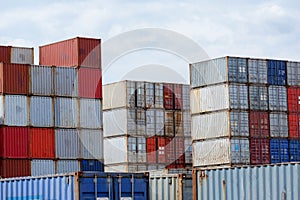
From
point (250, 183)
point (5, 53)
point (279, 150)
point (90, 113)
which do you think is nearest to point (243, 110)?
point (279, 150)

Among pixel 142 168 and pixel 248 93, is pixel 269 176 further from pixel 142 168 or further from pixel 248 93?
pixel 142 168

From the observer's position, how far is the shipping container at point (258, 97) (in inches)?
2366

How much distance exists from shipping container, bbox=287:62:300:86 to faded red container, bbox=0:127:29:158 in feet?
67.9

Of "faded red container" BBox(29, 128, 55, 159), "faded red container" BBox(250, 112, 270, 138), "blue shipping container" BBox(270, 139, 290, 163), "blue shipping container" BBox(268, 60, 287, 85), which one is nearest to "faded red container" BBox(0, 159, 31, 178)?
"faded red container" BBox(29, 128, 55, 159)

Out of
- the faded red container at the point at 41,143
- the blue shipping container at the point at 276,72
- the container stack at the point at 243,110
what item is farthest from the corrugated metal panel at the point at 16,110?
the blue shipping container at the point at 276,72

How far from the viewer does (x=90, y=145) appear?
51344 millimetres

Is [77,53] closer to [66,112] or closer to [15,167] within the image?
[66,112]

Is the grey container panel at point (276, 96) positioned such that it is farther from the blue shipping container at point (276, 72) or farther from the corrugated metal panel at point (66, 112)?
the corrugated metal panel at point (66, 112)

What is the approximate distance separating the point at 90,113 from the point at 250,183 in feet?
87.1

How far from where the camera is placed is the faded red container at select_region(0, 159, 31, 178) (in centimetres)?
4778

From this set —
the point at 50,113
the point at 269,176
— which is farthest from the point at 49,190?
the point at 50,113

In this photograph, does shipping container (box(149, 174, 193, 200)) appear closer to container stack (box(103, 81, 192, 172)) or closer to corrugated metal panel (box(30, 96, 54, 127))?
corrugated metal panel (box(30, 96, 54, 127))

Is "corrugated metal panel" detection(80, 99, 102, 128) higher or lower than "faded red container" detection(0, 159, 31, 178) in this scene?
higher

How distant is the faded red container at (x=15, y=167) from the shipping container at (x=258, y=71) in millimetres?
18461
